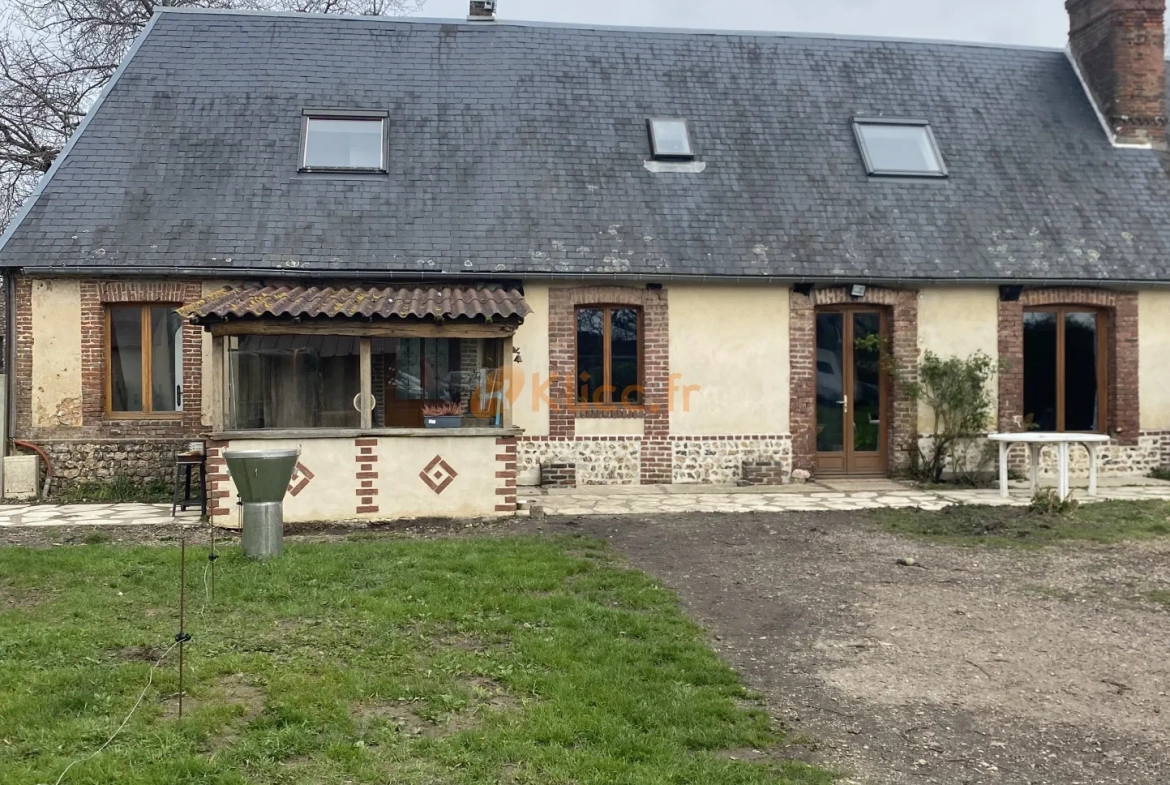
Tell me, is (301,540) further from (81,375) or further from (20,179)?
(20,179)

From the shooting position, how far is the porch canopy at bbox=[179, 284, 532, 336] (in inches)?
377

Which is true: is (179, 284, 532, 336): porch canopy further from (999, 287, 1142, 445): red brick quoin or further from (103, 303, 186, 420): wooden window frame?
(999, 287, 1142, 445): red brick quoin

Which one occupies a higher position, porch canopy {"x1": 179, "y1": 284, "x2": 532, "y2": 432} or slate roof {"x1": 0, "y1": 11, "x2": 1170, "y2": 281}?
slate roof {"x1": 0, "y1": 11, "x2": 1170, "y2": 281}

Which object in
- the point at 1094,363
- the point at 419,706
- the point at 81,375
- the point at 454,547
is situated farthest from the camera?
the point at 1094,363

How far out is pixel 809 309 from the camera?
41.7ft

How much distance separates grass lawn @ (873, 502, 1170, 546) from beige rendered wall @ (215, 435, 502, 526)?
439 centimetres

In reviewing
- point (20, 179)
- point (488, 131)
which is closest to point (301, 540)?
point (488, 131)

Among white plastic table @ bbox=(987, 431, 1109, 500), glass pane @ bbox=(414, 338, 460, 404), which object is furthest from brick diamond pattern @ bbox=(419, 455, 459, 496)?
white plastic table @ bbox=(987, 431, 1109, 500)

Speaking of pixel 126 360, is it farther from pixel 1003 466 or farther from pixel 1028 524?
pixel 1003 466

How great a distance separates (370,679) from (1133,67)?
15664 millimetres

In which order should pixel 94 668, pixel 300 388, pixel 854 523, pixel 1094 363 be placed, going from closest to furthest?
pixel 94 668 < pixel 854 523 < pixel 300 388 < pixel 1094 363

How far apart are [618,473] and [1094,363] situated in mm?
7330

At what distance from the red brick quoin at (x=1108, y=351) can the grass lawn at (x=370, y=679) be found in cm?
829

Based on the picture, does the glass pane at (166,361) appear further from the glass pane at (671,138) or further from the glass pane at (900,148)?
the glass pane at (900,148)
